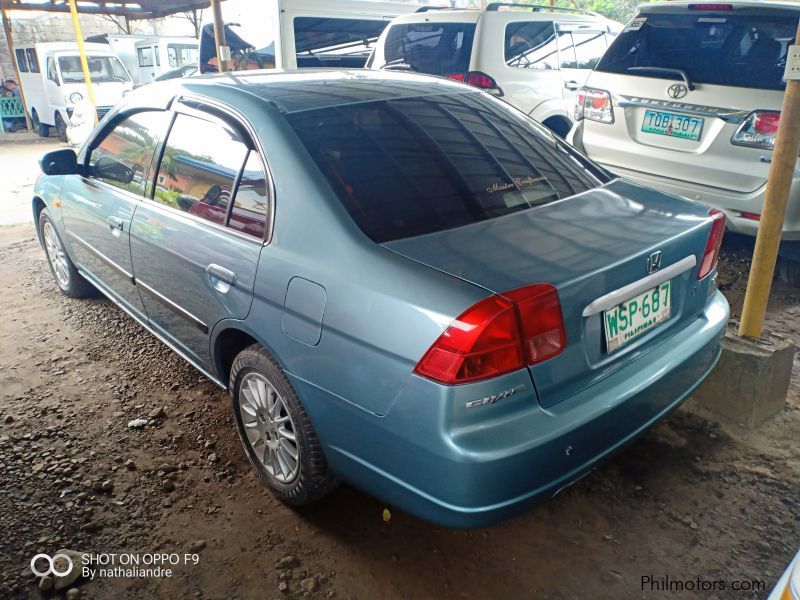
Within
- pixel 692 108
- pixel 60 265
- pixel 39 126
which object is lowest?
pixel 39 126

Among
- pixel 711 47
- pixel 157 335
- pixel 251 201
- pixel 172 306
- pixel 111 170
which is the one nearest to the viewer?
pixel 251 201

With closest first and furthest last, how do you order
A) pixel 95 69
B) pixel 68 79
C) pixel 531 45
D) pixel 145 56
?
pixel 531 45
pixel 68 79
pixel 95 69
pixel 145 56

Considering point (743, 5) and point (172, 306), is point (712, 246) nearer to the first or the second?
point (172, 306)

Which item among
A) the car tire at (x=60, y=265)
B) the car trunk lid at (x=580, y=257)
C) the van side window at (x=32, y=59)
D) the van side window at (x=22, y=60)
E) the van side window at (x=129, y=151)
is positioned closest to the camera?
the car trunk lid at (x=580, y=257)

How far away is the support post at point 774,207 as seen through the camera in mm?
2484

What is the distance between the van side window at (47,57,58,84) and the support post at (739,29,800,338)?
559 inches

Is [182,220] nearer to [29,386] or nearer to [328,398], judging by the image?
[328,398]

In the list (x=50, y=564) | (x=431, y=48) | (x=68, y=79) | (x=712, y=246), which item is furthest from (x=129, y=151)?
(x=68, y=79)

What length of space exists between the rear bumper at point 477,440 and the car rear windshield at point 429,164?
0.55m

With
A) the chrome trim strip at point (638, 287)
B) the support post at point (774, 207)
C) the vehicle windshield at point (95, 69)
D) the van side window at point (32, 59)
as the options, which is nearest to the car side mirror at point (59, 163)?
the chrome trim strip at point (638, 287)

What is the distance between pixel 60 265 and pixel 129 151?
1.63m

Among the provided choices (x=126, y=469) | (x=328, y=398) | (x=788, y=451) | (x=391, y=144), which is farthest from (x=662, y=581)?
(x=126, y=469)

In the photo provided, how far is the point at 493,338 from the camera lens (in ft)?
5.27

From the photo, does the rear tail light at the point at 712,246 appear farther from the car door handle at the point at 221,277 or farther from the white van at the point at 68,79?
the white van at the point at 68,79
